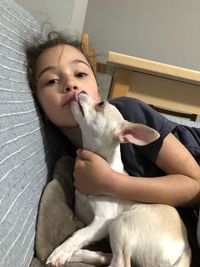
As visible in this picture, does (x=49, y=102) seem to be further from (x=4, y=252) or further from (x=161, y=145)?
(x=4, y=252)

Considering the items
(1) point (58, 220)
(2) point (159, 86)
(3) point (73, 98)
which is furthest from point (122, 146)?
(2) point (159, 86)

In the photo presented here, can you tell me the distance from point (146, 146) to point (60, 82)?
0.33m

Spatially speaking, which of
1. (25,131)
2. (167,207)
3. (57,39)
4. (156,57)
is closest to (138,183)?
(167,207)

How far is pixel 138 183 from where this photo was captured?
1.03m

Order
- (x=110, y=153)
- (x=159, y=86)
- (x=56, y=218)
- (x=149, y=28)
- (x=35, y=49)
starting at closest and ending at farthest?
(x=56, y=218) < (x=110, y=153) < (x=35, y=49) < (x=159, y=86) < (x=149, y=28)

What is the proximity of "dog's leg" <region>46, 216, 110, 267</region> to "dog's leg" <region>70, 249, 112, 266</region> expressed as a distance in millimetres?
13

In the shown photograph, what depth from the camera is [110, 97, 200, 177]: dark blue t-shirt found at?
110 cm

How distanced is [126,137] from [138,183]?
128 millimetres

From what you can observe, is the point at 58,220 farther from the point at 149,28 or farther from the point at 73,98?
the point at 149,28

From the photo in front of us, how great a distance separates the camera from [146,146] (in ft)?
3.62

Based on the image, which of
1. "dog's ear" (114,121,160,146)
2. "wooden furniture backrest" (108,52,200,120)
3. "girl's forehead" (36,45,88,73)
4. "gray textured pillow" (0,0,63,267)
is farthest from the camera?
"wooden furniture backrest" (108,52,200,120)

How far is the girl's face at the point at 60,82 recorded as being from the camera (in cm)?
116

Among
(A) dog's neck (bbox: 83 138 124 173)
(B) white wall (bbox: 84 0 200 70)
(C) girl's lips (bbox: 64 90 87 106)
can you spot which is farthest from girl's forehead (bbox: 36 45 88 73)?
(B) white wall (bbox: 84 0 200 70)

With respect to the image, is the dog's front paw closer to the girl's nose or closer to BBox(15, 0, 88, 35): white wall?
the girl's nose
